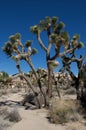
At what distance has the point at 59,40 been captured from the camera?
14.2 metres

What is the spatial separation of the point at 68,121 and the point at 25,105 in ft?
22.5

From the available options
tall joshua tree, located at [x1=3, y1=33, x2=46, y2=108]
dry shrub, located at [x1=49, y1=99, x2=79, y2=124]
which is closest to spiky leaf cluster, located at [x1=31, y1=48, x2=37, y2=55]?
tall joshua tree, located at [x1=3, y1=33, x2=46, y2=108]

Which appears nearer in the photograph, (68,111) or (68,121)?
(68,121)

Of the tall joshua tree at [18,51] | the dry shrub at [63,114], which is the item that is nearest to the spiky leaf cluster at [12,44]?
the tall joshua tree at [18,51]

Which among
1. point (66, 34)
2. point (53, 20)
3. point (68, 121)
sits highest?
point (53, 20)

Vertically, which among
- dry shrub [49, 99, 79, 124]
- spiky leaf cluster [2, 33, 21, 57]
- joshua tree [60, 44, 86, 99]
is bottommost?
dry shrub [49, 99, 79, 124]

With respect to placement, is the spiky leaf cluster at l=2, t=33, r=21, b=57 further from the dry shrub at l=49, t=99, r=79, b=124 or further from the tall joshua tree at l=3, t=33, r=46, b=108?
the dry shrub at l=49, t=99, r=79, b=124

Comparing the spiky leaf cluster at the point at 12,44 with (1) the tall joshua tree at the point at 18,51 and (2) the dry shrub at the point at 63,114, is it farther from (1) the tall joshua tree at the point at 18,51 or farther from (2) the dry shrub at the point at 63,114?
(2) the dry shrub at the point at 63,114

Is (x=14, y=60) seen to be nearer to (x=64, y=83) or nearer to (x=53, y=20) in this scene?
(x=53, y=20)

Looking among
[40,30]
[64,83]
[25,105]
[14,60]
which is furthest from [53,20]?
[64,83]

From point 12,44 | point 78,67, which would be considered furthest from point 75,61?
point 12,44

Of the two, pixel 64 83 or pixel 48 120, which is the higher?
pixel 64 83

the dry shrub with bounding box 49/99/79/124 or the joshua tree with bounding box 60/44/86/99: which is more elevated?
the joshua tree with bounding box 60/44/86/99

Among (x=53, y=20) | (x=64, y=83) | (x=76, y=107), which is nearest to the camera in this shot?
(x=76, y=107)
